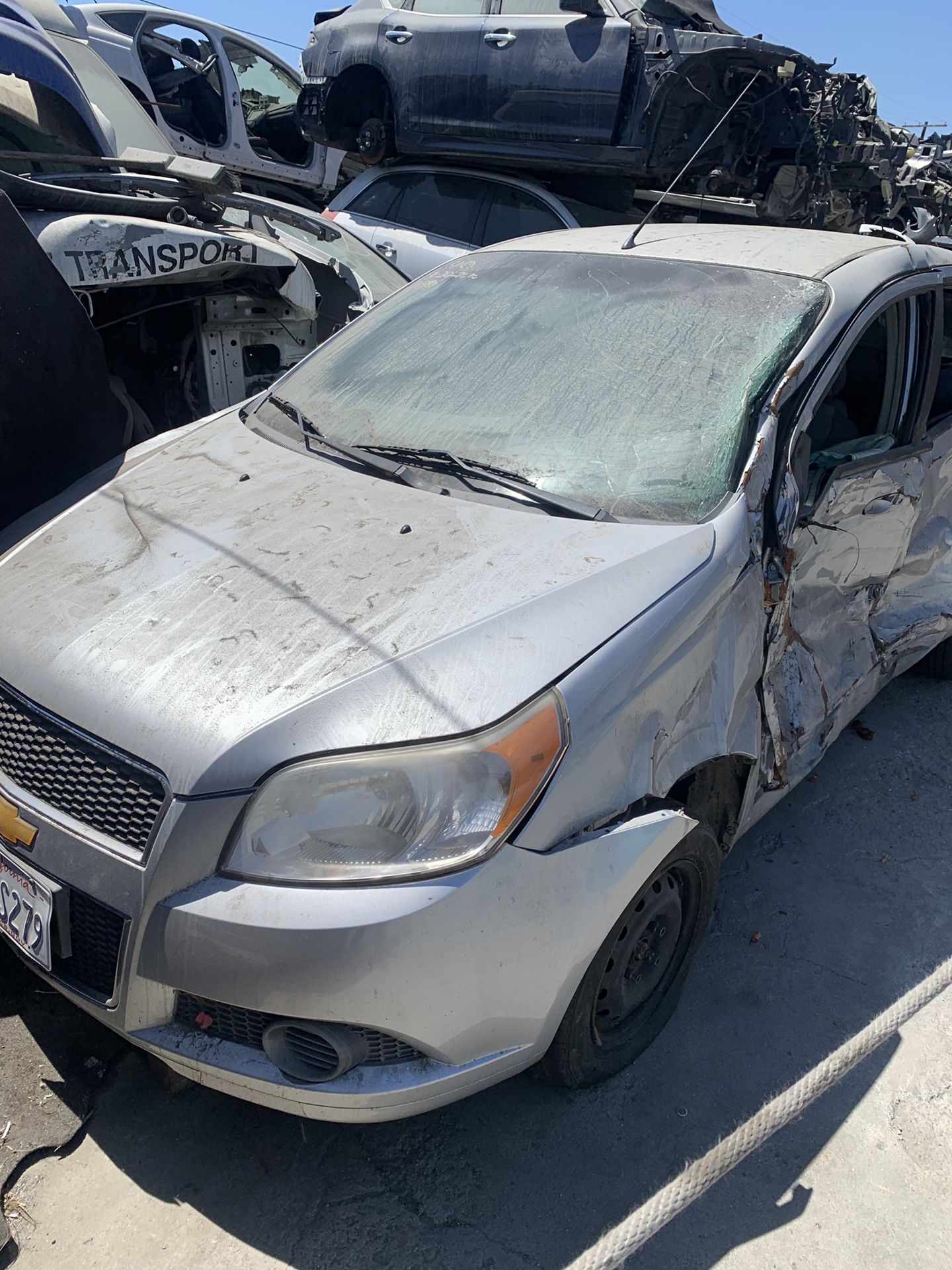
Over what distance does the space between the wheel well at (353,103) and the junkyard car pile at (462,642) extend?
4939mm

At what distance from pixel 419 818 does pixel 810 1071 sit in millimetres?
1238

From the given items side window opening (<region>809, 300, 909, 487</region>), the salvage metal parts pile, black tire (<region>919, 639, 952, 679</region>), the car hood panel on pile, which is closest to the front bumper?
side window opening (<region>809, 300, 909, 487</region>)

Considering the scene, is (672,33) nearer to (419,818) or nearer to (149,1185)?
(419,818)

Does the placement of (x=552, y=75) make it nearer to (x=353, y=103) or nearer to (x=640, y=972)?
(x=353, y=103)

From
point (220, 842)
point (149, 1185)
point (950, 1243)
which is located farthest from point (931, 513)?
point (149, 1185)

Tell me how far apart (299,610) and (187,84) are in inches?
350

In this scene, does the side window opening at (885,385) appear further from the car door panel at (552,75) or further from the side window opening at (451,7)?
the side window opening at (451,7)

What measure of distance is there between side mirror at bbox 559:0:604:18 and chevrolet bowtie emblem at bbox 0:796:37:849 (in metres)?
6.68

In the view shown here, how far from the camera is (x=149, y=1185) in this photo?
6.51 ft

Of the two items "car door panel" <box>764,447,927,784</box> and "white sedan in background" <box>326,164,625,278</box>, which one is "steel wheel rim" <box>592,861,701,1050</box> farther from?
"white sedan in background" <box>326,164,625,278</box>

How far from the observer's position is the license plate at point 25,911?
1832 millimetres

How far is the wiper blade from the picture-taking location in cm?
248

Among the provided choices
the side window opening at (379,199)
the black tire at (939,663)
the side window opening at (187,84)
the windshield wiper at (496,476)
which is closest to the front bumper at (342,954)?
the windshield wiper at (496,476)

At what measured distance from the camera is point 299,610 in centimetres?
196
